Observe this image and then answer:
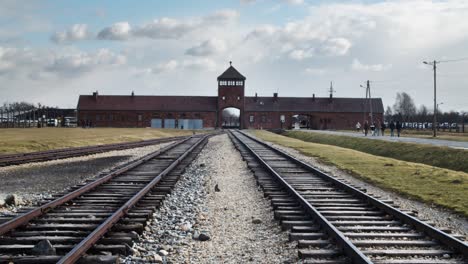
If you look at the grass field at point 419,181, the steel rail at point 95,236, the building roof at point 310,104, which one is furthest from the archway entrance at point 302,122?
the steel rail at point 95,236

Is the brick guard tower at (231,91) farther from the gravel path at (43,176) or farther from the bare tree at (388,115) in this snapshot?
the gravel path at (43,176)

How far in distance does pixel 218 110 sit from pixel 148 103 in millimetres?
14607

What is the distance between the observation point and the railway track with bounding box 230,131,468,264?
20.1 feet

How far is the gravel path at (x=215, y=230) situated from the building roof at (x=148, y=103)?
89.8 meters

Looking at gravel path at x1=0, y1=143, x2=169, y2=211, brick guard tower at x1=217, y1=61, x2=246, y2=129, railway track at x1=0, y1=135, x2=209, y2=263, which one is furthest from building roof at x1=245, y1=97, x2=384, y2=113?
railway track at x1=0, y1=135, x2=209, y2=263

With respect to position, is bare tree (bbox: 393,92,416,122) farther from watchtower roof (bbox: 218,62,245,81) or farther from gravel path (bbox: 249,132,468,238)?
gravel path (bbox: 249,132,468,238)

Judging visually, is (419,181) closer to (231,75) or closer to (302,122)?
(231,75)

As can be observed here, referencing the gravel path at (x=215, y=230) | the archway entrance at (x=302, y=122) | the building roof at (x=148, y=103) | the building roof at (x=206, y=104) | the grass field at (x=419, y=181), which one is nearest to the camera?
the gravel path at (x=215, y=230)

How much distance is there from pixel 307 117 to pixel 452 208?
100464mm

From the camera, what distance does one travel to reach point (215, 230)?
316 inches

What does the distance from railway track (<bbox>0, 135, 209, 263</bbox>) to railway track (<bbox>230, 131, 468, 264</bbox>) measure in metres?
2.31

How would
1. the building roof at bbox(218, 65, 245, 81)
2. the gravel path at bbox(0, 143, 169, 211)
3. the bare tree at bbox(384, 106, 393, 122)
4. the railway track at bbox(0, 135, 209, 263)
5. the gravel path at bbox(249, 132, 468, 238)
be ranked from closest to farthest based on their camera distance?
1. the railway track at bbox(0, 135, 209, 263)
2. the gravel path at bbox(249, 132, 468, 238)
3. the gravel path at bbox(0, 143, 169, 211)
4. the building roof at bbox(218, 65, 245, 81)
5. the bare tree at bbox(384, 106, 393, 122)

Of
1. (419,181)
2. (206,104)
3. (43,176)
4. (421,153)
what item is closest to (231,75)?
(206,104)

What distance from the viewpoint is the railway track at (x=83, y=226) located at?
5.98 meters
